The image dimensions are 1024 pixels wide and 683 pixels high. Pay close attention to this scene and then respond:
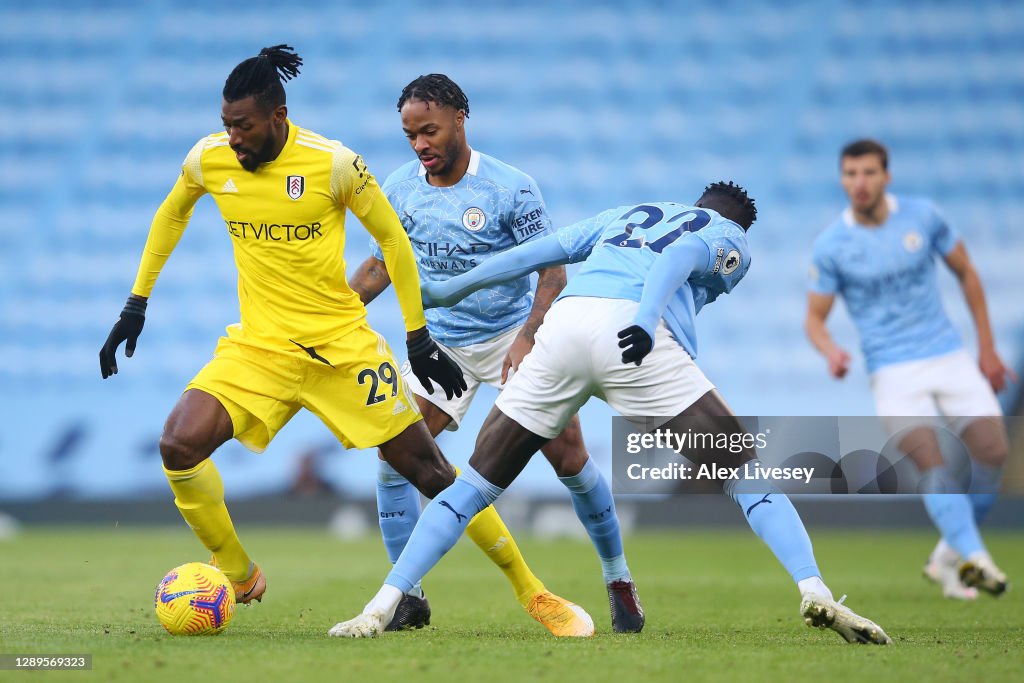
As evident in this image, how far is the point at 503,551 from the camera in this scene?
5895 millimetres

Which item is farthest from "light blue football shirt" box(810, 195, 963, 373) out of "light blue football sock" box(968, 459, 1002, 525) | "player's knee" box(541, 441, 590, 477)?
"player's knee" box(541, 441, 590, 477)

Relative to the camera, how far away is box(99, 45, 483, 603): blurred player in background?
5.28m

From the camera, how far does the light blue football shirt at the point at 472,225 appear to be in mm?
6219

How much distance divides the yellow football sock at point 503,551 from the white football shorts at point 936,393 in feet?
11.7

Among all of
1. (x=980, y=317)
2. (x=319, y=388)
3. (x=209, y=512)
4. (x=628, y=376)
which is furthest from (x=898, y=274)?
(x=209, y=512)

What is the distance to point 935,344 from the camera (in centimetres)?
862

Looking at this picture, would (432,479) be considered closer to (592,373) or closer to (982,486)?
(592,373)

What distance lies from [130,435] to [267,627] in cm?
1044

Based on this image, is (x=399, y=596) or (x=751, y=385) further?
(x=751, y=385)

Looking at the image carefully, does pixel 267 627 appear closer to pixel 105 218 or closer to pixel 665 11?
pixel 105 218

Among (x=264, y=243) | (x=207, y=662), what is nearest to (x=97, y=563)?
(x=264, y=243)

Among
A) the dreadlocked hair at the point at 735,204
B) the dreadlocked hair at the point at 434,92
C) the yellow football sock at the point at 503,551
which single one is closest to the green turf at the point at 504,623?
the yellow football sock at the point at 503,551

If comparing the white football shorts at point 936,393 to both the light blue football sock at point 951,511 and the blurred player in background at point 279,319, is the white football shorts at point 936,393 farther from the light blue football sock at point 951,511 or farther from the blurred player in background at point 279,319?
the blurred player in background at point 279,319

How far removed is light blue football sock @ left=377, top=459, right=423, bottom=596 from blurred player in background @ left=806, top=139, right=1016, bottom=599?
3.37m
